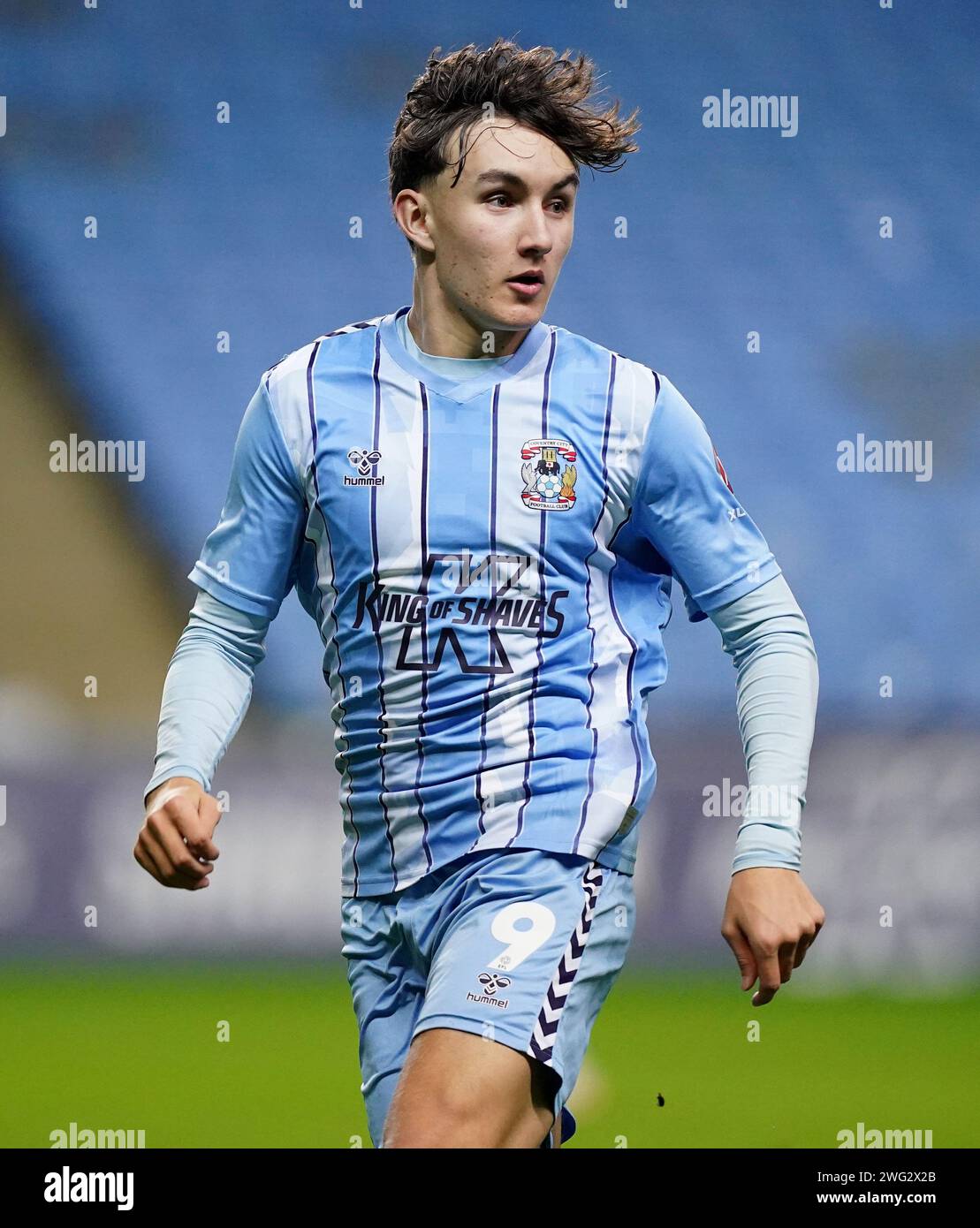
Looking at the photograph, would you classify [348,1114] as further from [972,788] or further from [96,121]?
[96,121]

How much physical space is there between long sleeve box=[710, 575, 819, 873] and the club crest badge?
279mm

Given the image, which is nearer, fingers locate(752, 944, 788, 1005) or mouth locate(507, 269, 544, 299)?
fingers locate(752, 944, 788, 1005)

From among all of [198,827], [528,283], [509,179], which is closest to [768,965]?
[198,827]

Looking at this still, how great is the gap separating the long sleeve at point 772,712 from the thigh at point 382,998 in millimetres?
Result: 503

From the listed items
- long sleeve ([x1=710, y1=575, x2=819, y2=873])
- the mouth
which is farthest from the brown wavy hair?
long sleeve ([x1=710, y1=575, x2=819, y2=873])

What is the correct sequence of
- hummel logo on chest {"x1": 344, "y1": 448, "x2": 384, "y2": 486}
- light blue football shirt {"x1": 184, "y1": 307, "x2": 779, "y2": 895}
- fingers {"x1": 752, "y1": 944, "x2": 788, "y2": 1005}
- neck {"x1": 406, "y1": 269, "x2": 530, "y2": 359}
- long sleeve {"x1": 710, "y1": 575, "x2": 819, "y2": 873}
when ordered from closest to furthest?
fingers {"x1": 752, "y1": 944, "x2": 788, "y2": 1005} < long sleeve {"x1": 710, "y1": 575, "x2": 819, "y2": 873} < light blue football shirt {"x1": 184, "y1": 307, "x2": 779, "y2": 895} < hummel logo on chest {"x1": 344, "y1": 448, "x2": 384, "y2": 486} < neck {"x1": 406, "y1": 269, "x2": 530, "y2": 359}

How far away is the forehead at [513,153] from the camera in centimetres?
257

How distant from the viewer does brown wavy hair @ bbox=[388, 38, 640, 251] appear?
103 inches

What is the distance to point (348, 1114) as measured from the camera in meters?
4.39

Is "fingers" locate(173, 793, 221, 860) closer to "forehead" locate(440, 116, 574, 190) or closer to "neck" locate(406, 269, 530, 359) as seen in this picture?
"neck" locate(406, 269, 530, 359)

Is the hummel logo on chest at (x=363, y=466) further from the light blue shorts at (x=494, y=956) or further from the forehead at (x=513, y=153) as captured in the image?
the light blue shorts at (x=494, y=956)

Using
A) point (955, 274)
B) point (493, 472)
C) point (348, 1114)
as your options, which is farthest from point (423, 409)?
point (955, 274)

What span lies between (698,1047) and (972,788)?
3.73ft

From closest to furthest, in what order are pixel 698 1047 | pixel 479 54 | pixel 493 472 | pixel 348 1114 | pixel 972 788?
pixel 493 472
pixel 479 54
pixel 348 1114
pixel 698 1047
pixel 972 788
